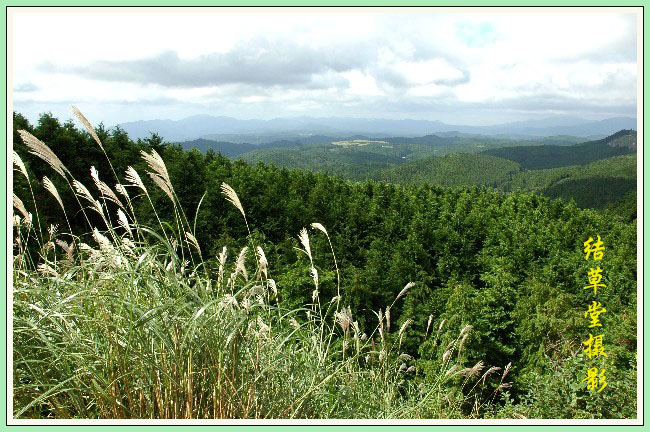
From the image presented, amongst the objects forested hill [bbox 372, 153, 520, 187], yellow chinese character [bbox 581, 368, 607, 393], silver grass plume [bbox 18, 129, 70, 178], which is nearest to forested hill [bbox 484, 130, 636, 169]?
forested hill [bbox 372, 153, 520, 187]

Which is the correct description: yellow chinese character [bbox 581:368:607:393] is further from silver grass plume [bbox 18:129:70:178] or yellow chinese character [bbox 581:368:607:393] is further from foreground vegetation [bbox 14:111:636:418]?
silver grass plume [bbox 18:129:70:178]

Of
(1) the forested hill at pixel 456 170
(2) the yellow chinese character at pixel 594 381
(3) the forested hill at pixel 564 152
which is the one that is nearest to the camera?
(2) the yellow chinese character at pixel 594 381

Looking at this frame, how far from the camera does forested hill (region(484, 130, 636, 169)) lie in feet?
313

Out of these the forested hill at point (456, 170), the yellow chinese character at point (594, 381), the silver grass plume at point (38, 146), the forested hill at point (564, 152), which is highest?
the forested hill at point (564, 152)

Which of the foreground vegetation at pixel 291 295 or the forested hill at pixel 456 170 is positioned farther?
the forested hill at pixel 456 170

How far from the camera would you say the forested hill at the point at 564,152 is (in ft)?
313

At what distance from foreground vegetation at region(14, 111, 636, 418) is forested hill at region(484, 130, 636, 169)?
96047mm

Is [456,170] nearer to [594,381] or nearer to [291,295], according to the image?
[291,295]

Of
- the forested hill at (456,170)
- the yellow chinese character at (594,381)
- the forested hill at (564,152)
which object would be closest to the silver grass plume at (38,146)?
the yellow chinese character at (594,381)

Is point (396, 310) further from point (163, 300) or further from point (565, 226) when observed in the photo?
point (163, 300)

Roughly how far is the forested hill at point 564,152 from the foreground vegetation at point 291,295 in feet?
315

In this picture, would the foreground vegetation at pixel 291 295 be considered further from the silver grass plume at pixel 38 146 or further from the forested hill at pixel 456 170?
the forested hill at pixel 456 170

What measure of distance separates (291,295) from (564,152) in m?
113

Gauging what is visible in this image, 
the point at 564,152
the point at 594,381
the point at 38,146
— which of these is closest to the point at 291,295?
the point at 594,381
